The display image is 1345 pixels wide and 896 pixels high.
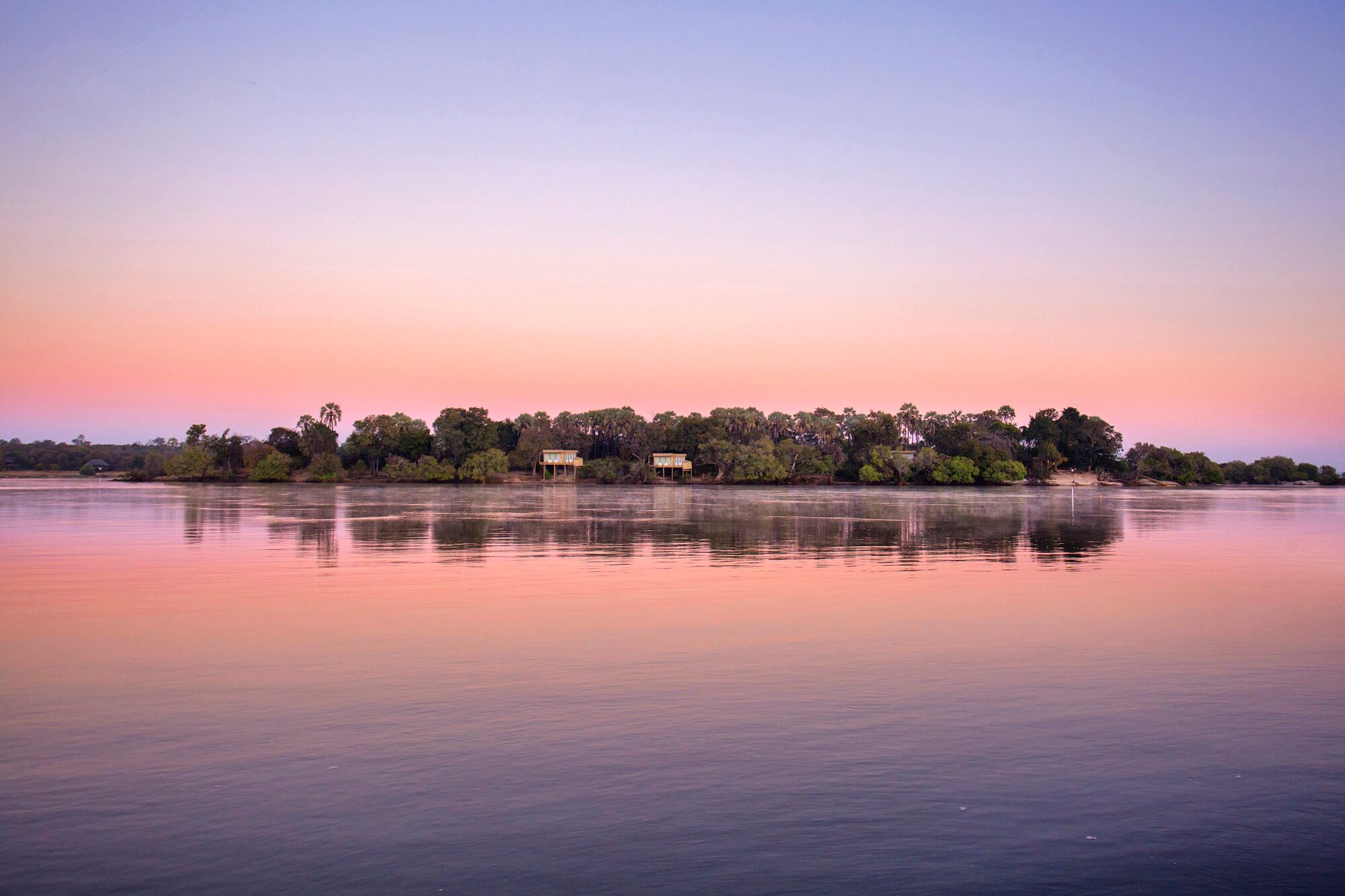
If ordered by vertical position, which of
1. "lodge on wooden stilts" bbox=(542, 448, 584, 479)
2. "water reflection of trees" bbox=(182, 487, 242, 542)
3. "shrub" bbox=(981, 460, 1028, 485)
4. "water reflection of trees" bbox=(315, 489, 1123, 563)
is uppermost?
"lodge on wooden stilts" bbox=(542, 448, 584, 479)

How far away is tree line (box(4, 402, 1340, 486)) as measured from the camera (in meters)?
130

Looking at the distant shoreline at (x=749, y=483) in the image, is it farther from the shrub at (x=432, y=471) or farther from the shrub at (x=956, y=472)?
the shrub at (x=956, y=472)

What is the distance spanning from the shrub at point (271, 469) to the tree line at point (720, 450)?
141mm

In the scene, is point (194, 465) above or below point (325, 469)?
above

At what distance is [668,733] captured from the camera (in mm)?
7371

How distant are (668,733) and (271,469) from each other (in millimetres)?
130851

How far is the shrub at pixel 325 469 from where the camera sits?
5030 inches

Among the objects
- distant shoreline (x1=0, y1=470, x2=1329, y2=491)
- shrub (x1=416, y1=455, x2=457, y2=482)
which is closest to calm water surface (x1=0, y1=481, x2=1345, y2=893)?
distant shoreline (x1=0, y1=470, x2=1329, y2=491)

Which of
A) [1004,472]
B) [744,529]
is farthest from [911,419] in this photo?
[744,529]

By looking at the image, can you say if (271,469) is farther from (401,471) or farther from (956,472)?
(956,472)

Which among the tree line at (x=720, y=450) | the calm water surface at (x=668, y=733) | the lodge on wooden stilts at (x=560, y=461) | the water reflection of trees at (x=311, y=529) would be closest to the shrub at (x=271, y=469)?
the tree line at (x=720, y=450)

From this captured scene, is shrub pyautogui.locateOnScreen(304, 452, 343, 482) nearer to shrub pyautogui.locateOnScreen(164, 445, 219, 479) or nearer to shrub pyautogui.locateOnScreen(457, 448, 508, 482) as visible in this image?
shrub pyautogui.locateOnScreen(164, 445, 219, 479)

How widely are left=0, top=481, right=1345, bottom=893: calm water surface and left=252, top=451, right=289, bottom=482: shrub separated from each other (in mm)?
115724

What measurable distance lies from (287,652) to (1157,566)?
1939 cm
